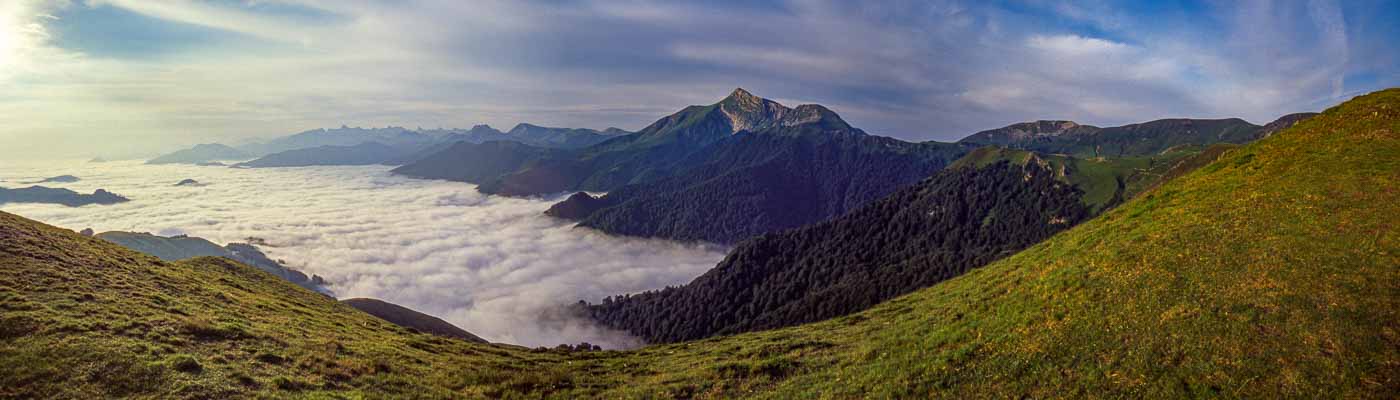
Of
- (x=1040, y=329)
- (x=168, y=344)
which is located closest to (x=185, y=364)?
(x=168, y=344)

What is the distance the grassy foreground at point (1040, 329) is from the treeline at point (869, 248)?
95506 mm

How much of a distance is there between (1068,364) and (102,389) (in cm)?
3287

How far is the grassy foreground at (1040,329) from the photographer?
46.9ft

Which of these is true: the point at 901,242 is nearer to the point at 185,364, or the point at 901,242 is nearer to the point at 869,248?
Result: the point at 869,248

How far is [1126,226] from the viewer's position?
28953 millimetres

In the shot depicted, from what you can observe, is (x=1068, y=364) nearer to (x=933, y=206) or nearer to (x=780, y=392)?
(x=780, y=392)

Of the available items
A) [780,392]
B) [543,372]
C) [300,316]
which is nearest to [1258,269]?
[780,392]

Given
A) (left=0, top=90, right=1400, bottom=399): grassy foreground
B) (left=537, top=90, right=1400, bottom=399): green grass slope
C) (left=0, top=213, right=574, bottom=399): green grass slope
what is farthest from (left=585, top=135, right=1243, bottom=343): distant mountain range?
(left=0, top=213, right=574, bottom=399): green grass slope

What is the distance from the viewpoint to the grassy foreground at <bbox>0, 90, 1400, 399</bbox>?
1430cm

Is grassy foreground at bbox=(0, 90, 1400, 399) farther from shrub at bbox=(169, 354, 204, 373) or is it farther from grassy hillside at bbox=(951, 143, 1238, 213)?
grassy hillside at bbox=(951, 143, 1238, 213)

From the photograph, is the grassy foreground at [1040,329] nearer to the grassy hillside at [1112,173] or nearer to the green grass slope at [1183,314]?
the green grass slope at [1183,314]

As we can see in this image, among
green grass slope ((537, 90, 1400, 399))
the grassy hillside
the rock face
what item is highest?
the grassy hillside

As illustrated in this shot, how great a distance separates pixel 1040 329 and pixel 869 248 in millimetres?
163734

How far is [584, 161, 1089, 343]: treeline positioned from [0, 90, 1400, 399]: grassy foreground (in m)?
95.5
